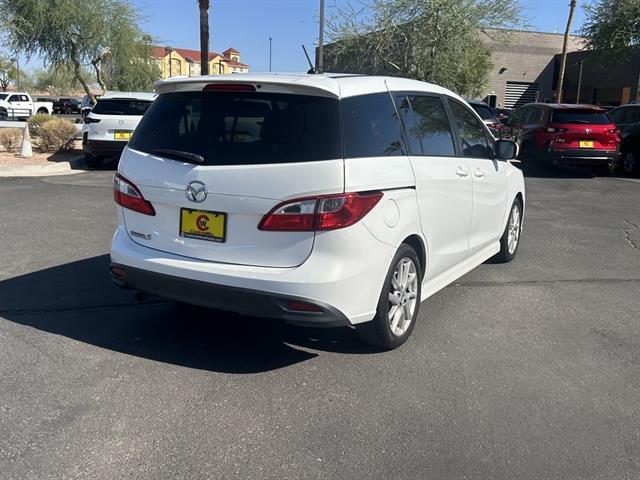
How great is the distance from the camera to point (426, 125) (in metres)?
4.66

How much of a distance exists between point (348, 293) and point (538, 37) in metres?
49.9

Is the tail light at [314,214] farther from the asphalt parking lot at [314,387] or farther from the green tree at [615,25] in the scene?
the green tree at [615,25]

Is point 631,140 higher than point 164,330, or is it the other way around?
point 631,140

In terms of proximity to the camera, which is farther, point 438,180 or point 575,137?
point 575,137

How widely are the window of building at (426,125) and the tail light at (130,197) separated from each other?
70.4 inches

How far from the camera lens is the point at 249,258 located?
3.65m

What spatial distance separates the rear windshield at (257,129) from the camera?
3.62m

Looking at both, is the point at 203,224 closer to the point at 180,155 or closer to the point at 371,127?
the point at 180,155

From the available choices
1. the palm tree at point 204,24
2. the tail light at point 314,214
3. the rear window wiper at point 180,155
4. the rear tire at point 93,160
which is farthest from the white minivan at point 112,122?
the tail light at point 314,214

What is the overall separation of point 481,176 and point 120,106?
10.1 meters

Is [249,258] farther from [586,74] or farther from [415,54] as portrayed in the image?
[586,74]

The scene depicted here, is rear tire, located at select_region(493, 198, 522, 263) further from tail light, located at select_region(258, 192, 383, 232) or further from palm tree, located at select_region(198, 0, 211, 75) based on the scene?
palm tree, located at select_region(198, 0, 211, 75)

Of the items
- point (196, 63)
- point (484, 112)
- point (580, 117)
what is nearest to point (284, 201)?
point (580, 117)

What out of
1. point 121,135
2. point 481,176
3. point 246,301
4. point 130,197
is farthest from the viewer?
point 121,135
